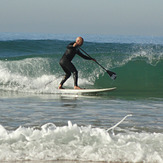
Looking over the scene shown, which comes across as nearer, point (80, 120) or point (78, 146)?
point (78, 146)

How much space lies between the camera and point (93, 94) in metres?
11.6

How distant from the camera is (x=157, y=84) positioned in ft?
49.3

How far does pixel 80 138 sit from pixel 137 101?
4.87 metres

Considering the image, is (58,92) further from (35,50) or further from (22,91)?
(35,50)

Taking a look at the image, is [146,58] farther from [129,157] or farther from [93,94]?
[129,157]

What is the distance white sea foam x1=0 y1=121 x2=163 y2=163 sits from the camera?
4965 millimetres

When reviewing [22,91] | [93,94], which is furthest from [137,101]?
[22,91]

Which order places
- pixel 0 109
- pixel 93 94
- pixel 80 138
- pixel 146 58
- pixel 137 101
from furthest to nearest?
pixel 146 58, pixel 93 94, pixel 137 101, pixel 0 109, pixel 80 138

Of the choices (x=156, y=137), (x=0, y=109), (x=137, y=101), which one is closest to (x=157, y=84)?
(x=137, y=101)

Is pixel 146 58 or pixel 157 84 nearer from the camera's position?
pixel 157 84

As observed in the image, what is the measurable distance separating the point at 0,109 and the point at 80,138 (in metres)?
3.37

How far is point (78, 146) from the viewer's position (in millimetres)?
5207

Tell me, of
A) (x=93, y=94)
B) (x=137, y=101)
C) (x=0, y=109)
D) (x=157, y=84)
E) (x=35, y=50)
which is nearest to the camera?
(x=0, y=109)

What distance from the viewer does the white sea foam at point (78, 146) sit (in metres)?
4.96
